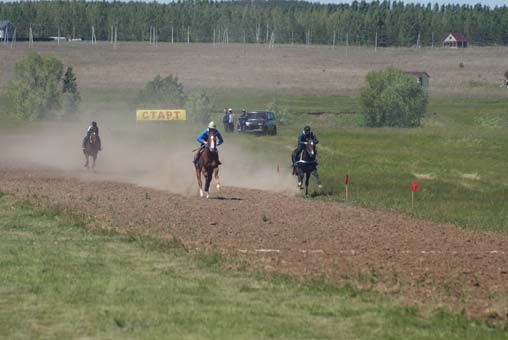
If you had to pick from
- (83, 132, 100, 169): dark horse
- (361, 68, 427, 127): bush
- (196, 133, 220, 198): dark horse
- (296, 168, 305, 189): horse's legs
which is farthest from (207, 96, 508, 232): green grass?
(361, 68, 427, 127): bush

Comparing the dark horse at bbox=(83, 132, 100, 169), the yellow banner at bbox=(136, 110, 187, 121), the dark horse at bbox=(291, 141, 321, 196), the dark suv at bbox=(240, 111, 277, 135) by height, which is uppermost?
the dark horse at bbox=(291, 141, 321, 196)

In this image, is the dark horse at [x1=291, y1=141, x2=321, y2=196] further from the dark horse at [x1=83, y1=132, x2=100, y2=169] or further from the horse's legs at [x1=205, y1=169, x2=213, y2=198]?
→ the dark horse at [x1=83, y1=132, x2=100, y2=169]

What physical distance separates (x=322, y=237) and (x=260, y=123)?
47.9m

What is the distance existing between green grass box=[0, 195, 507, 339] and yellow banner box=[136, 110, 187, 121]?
222 feet

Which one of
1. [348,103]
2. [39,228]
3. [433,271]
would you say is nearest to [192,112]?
[348,103]

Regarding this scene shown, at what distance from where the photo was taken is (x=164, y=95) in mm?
97688

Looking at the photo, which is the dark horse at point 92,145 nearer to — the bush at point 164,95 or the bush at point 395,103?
the bush at point 395,103

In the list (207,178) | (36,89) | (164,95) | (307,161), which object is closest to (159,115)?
(164,95)

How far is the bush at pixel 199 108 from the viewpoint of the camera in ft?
298

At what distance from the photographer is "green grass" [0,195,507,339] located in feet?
42.9

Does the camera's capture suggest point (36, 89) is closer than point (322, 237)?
No

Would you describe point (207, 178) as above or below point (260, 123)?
above

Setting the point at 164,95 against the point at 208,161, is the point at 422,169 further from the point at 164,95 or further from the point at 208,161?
the point at 164,95

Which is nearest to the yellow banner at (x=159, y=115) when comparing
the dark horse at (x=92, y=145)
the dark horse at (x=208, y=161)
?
the dark horse at (x=92, y=145)
